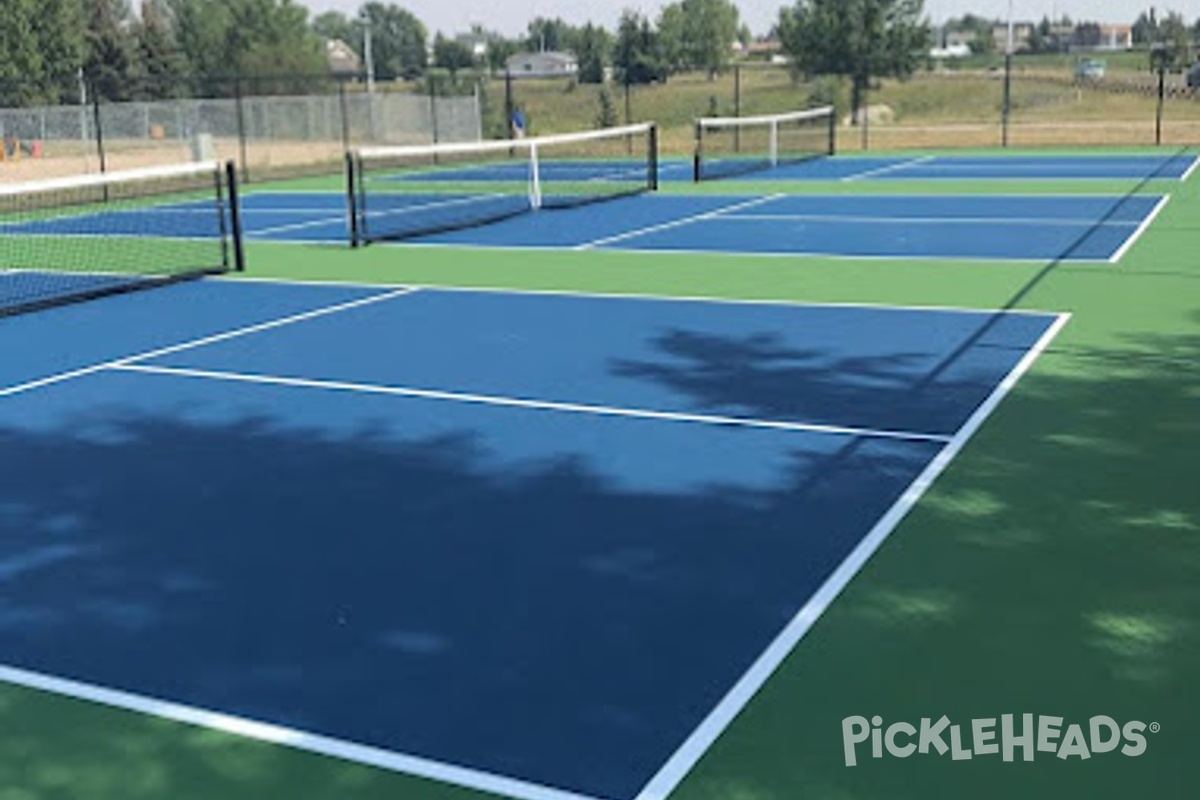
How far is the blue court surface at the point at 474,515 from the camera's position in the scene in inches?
180

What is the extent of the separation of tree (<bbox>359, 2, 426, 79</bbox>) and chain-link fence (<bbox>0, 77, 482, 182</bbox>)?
100523 millimetres

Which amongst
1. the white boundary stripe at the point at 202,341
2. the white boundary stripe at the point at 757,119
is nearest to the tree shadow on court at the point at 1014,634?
the white boundary stripe at the point at 202,341

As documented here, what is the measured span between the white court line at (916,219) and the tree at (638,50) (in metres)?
43.4

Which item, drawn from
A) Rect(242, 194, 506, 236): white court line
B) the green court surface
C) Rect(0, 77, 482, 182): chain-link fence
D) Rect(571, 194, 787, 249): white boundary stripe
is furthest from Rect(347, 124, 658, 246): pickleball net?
the green court surface

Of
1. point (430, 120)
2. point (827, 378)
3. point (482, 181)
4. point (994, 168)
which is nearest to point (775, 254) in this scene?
point (827, 378)

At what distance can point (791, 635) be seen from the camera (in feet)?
16.4

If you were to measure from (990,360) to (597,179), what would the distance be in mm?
19174

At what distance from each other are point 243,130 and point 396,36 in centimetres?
15359

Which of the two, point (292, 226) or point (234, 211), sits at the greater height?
point (234, 211)

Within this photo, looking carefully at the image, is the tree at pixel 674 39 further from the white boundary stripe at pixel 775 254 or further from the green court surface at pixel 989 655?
the green court surface at pixel 989 655

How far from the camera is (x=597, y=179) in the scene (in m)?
28.0

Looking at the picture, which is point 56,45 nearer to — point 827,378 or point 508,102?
point 508,102

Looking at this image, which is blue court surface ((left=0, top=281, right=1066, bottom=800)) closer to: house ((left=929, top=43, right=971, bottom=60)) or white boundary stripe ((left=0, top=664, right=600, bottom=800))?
white boundary stripe ((left=0, top=664, right=600, bottom=800))

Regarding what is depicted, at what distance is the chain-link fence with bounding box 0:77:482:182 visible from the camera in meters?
35.5
